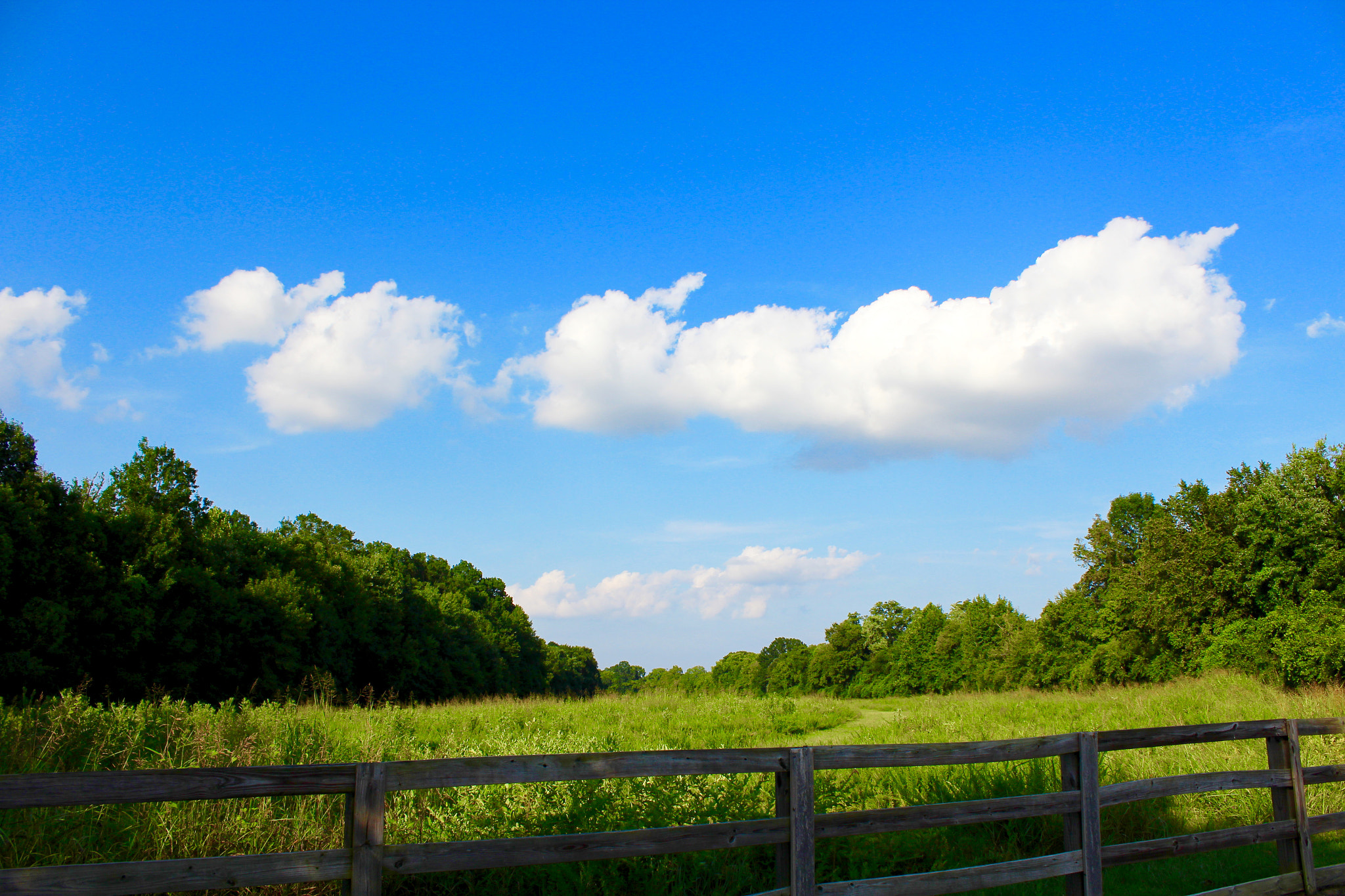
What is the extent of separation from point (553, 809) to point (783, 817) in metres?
2.67

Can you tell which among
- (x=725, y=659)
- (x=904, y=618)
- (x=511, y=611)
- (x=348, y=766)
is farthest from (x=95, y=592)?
(x=725, y=659)

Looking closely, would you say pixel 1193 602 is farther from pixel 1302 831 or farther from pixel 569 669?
pixel 569 669

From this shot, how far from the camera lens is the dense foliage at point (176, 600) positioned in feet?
77.1

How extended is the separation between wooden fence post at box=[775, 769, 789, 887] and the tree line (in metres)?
21.1

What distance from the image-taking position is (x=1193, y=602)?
3891 cm

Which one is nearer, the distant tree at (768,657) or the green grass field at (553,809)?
the green grass field at (553,809)

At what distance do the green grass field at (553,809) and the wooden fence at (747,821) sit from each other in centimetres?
112

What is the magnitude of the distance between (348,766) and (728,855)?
378 centimetres

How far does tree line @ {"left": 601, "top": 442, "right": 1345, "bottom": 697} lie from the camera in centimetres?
3225

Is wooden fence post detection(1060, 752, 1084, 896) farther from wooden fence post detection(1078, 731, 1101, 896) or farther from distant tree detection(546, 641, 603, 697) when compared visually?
distant tree detection(546, 641, 603, 697)

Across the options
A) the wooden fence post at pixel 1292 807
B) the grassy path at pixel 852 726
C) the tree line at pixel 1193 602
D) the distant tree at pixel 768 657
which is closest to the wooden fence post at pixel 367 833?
the wooden fence post at pixel 1292 807

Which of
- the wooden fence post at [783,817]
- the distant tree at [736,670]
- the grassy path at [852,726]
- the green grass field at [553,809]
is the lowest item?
the distant tree at [736,670]

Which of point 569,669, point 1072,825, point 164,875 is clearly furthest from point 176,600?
point 569,669

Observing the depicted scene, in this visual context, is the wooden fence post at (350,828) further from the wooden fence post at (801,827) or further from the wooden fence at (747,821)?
the wooden fence post at (801,827)
